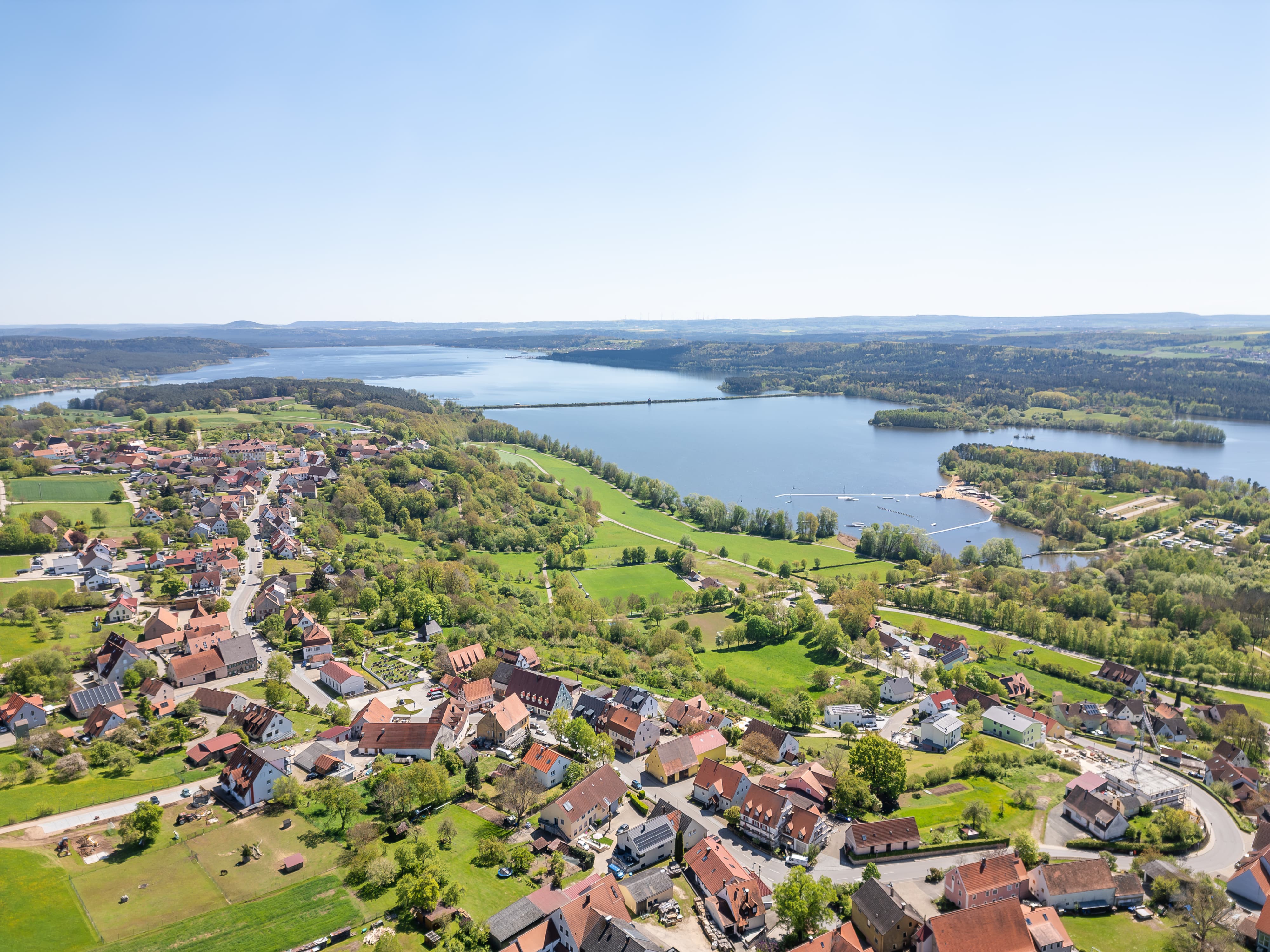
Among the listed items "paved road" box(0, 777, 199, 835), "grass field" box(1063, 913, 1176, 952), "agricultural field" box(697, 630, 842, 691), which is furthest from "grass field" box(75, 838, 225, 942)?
"agricultural field" box(697, 630, 842, 691)

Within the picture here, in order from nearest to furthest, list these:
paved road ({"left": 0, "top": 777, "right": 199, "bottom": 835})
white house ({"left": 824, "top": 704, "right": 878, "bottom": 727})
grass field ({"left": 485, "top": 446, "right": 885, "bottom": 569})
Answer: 1. paved road ({"left": 0, "top": 777, "right": 199, "bottom": 835})
2. white house ({"left": 824, "top": 704, "right": 878, "bottom": 727})
3. grass field ({"left": 485, "top": 446, "right": 885, "bottom": 569})

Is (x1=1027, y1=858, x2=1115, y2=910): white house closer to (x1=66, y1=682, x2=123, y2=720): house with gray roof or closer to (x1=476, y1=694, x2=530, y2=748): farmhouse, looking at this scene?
(x1=476, y1=694, x2=530, y2=748): farmhouse

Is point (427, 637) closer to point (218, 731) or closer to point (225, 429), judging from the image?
point (218, 731)

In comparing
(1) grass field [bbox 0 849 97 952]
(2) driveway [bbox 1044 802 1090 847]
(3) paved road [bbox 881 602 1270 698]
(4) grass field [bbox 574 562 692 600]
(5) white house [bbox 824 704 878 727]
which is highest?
(1) grass field [bbox 0 849 97 952]

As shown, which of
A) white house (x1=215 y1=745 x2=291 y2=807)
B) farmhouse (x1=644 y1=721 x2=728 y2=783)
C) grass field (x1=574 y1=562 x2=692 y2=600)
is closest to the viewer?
white house (x1=215 y1=745 x2=291 y2=807)

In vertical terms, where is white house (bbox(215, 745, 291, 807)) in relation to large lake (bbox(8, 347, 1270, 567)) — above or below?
above

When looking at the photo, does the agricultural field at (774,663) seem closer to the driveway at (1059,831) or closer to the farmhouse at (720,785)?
the farmhouse at (720,785)

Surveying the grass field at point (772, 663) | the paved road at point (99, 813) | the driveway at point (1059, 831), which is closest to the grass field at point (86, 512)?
the paved road at point (99, 813)
